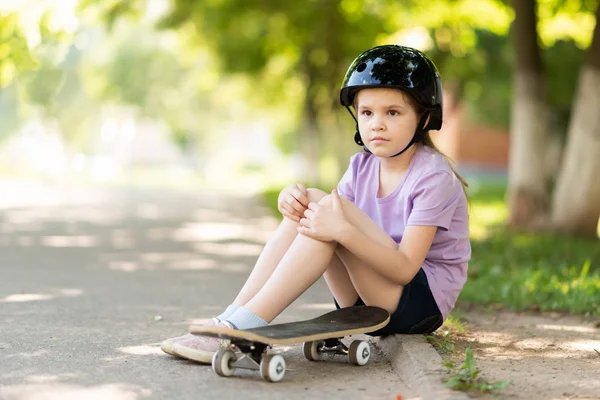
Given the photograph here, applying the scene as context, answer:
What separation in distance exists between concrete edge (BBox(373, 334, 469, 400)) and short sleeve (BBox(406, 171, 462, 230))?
1.91ft

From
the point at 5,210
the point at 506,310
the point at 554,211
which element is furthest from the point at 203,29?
the point at 506,310

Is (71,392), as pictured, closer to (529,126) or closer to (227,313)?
(227,313)

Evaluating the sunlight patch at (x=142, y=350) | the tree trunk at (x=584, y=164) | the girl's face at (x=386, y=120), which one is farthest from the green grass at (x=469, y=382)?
the tree trunk at (x=584, y=164)

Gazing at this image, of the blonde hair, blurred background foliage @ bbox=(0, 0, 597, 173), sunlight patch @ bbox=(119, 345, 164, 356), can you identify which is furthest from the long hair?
blurred background foliage @ bbox=(0, 0, 597, 173)

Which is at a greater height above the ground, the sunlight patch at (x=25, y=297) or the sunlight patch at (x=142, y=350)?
the sunlight patch at (x=25, y=297)

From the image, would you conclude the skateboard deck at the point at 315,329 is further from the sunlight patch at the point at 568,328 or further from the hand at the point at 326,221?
the sunlight patch at the point at 568,328

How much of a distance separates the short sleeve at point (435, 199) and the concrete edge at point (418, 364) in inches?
22.9

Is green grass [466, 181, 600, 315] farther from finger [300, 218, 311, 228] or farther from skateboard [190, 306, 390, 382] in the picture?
finger [300, 218, 311, 228]

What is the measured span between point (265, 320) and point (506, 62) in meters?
19.2

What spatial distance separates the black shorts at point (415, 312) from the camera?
453 centimetres

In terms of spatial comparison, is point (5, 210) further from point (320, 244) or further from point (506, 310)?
point (320, 244)

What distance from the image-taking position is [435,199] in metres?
4.46

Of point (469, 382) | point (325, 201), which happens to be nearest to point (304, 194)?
point (325, 201)

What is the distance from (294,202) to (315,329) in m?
0.58
